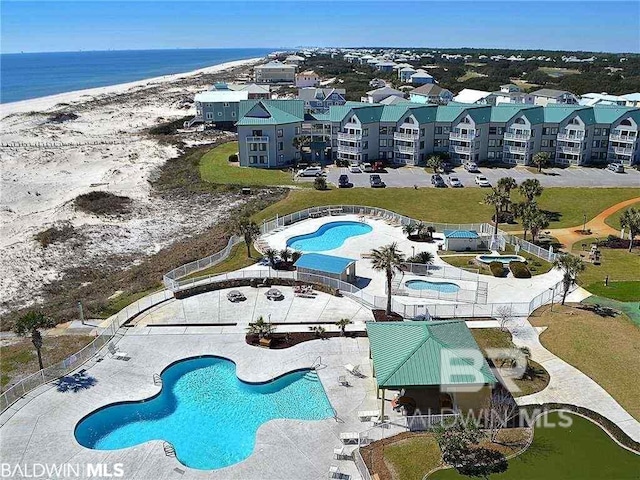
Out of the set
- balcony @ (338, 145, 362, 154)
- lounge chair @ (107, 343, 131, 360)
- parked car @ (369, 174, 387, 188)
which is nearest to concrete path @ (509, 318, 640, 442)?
lounge chair @ (107, 343, 131, 360)

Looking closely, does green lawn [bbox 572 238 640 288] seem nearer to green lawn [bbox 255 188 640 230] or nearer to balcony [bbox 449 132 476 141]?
green lawn [bbox 255 188 640 230]

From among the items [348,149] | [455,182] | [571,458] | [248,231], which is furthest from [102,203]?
[571,458]

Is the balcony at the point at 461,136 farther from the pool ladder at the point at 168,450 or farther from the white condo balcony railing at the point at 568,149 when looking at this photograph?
the pool ladder at the point at 168,450

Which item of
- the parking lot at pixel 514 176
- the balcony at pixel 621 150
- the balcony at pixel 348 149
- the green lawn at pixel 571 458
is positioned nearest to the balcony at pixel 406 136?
the parking lot at pixel 514 176

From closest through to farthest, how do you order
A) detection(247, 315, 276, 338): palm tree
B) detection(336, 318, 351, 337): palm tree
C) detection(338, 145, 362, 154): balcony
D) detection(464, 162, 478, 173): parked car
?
detection(247, 315, 276, 338): palm tree < detection(336, 318, 351, 337): palm tree < detection(464, 162, 478, 173): parked car < detection(338, 145, 362, 154): balcony

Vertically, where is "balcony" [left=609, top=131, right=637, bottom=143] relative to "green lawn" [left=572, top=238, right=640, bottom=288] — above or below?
above
